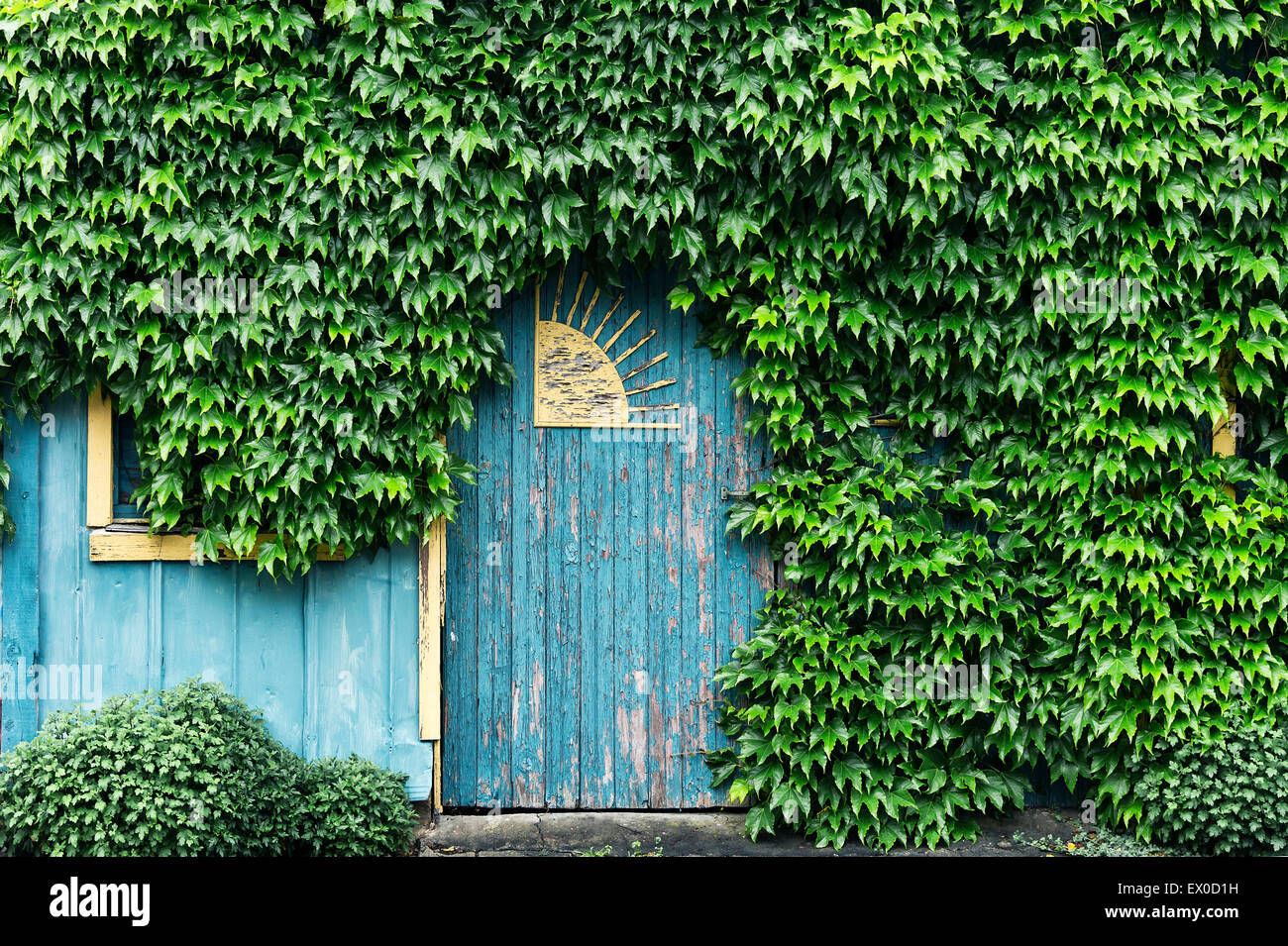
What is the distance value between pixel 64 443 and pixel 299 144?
6.07ft

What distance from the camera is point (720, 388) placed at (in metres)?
5.05

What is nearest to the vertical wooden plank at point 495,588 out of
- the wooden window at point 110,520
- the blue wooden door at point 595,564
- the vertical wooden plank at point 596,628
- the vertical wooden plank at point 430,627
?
the blue wooden door at point 595,564

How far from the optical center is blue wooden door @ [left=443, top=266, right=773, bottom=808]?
494 centimetres

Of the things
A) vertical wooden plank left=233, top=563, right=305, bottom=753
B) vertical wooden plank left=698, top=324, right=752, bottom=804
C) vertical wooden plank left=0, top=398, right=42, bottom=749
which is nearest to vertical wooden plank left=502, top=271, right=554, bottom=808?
vertical wooden plank left=698, top=324, right=752, bottom=804

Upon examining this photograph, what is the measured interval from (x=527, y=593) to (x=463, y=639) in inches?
15.9

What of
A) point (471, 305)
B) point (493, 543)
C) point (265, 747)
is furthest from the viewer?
point (493, 543)

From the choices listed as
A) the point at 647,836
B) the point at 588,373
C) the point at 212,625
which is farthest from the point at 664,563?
the point at 212,625

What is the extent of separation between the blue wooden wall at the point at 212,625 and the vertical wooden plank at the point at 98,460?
0.07 m

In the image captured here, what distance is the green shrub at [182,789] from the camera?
3773mm

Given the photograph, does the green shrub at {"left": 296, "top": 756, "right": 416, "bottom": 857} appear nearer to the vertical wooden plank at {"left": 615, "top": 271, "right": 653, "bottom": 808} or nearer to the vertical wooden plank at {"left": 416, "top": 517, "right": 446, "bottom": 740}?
the vertical wooden plank at {"left": 416, "top": 517, "right": 446, "bottom": 740}

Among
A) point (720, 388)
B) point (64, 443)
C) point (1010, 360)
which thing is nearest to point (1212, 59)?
point (1010, 360)

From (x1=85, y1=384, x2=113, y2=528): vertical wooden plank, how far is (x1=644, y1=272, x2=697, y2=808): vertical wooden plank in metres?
2.56

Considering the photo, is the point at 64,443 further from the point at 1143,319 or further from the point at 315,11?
the point at 1143,319

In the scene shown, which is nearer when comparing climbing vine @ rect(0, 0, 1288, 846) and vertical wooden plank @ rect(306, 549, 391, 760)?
climbing vine @ rect(0, 0, 1288, 846)
